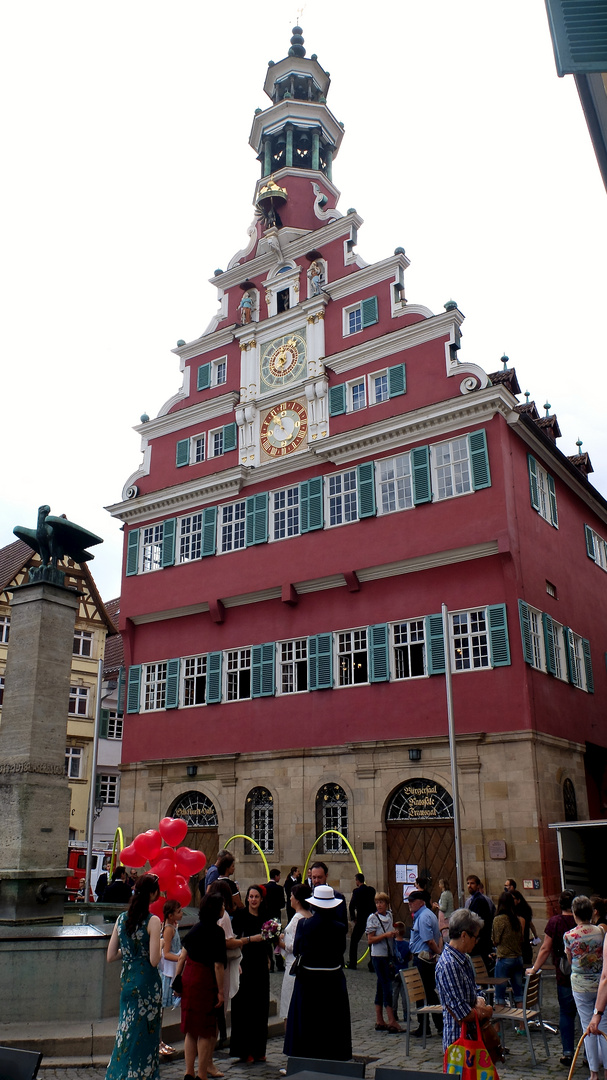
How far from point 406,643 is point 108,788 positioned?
23252 mm

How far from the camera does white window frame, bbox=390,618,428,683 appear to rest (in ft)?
67.9

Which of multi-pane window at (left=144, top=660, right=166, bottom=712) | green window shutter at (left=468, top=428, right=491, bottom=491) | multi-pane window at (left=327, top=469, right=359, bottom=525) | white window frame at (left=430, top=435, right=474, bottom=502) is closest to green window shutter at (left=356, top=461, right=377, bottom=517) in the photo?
multi-pane window at (left=327, top=469, right=359, bottom=525)

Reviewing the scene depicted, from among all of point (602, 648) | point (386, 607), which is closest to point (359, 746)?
point (386, 607)

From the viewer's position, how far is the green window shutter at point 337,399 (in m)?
23.6

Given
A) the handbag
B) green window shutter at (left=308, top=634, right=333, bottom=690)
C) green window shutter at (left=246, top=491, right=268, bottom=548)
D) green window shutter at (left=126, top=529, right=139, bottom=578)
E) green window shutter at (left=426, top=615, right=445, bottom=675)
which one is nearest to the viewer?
the handbag

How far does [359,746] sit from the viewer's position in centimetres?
2086

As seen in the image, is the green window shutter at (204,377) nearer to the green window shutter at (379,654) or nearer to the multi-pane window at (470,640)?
the green window shutter at (379,654)

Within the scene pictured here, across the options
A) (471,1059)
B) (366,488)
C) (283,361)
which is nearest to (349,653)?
(366,488)

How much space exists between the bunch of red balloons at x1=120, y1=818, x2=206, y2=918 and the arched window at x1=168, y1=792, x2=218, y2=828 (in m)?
12.7

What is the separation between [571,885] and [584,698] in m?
5.55

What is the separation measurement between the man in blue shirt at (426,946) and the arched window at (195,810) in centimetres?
1312

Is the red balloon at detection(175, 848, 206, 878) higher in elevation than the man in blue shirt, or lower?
higher

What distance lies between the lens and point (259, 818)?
22719 mm

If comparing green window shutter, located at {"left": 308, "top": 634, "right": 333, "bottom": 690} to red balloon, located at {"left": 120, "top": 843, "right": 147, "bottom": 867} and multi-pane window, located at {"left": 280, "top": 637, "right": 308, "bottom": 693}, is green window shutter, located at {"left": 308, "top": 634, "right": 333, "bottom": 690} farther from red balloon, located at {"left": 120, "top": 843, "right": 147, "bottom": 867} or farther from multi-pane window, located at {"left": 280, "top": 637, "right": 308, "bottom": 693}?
red balloon, located at {"left": 120, "top": 843, "right": 147, "bottom": 867}
